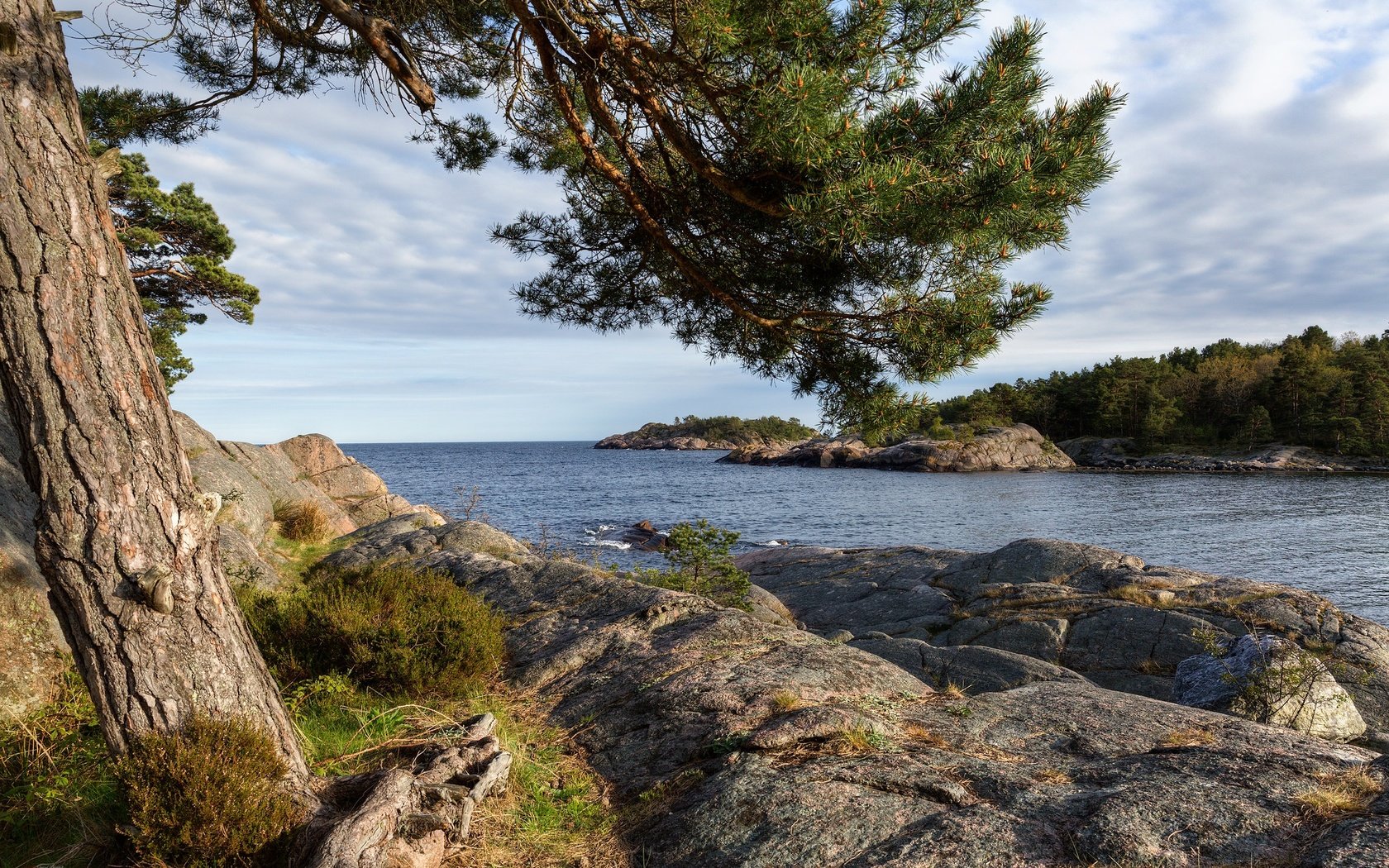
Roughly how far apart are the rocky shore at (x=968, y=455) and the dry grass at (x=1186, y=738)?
70.3m

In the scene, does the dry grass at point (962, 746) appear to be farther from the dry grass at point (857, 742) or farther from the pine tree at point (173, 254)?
the pine tree at point (173, 254)

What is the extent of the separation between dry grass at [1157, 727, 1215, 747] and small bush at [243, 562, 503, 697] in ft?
16.1

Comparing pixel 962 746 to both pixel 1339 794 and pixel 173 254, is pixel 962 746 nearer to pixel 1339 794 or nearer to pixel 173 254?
pixel 1339 794

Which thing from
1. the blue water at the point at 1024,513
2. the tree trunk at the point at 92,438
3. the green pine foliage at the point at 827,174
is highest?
the green pine foliage at the point at 827,174

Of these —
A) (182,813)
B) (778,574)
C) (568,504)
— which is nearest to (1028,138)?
(182,813)

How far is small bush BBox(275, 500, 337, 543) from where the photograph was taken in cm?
1345

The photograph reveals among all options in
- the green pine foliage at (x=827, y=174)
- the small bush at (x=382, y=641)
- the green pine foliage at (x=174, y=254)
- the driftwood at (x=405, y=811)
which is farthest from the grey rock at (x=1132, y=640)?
the green pine foliage at (x=174, y=254)

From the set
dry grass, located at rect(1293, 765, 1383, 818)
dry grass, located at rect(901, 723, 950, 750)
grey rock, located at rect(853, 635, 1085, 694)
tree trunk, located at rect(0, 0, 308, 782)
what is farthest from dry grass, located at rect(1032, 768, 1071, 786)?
grey rock, located at rect(853, 635, 1085, 694)

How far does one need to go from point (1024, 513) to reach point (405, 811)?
132ft

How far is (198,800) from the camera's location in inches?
129

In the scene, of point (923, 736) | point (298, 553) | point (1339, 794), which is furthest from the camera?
point (298, 553)

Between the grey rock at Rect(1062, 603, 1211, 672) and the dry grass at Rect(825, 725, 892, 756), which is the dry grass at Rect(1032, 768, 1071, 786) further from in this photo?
the grey rock at Rect(1062, 603, 1211, 672)

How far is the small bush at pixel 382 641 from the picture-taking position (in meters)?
5.73

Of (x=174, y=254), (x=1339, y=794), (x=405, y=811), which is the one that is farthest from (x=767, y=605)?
(x=174, y=254)
